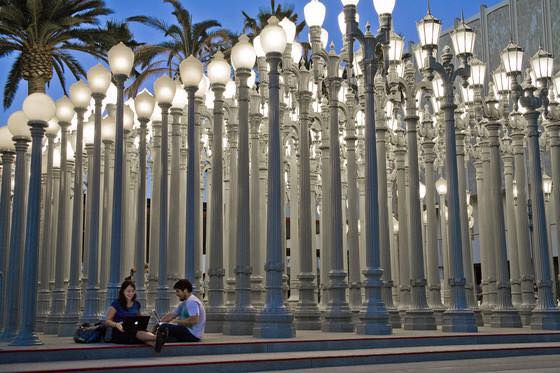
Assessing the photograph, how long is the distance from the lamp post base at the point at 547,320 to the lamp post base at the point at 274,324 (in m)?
7.60

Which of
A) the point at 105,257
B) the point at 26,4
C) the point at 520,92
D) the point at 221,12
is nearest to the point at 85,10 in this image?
the point at 26,4

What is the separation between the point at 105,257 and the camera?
1916 cm

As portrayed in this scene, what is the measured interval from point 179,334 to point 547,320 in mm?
10157

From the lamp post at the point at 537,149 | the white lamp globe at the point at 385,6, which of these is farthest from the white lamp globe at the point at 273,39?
the lamp post at the point at 537,149

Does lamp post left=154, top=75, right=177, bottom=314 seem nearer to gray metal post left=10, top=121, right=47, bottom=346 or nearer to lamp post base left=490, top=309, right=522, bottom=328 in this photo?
gray metal post left=10, top=121, right=47, bottom=346

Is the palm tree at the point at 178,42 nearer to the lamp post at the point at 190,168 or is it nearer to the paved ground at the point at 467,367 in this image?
the lamp post at the point at 190,168

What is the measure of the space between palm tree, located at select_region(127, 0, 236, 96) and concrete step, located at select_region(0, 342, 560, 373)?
21.0 meters

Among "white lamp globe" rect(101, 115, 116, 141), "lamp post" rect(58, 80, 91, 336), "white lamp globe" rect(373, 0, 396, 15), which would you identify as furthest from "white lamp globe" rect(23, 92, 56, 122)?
"white lamp globe" rect(373, 0, 396, 15)

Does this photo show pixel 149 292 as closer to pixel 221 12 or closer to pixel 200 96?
pixel 200 96

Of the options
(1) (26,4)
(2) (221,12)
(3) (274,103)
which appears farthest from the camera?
(2) (221,12)

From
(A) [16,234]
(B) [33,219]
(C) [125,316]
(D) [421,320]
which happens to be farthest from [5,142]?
(D) [421,320]

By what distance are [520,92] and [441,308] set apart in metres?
6.49

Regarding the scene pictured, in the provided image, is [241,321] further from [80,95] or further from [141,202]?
[80,95]

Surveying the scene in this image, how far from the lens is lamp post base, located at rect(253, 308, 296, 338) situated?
1387 centimetres
